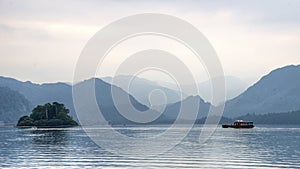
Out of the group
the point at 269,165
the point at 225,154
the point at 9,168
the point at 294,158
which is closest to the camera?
the point at 9,168

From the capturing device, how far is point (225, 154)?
114 m

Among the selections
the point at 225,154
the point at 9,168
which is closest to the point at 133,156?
→ the point at 225,154

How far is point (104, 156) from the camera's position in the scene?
109 meters

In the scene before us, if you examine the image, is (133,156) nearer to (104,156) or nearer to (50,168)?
(104,156)

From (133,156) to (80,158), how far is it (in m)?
11.5

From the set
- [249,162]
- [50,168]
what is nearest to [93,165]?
[50,168]

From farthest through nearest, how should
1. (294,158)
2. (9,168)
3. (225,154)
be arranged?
(225,154) < (294,158) < (9,168)

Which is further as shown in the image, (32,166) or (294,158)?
(294,158)

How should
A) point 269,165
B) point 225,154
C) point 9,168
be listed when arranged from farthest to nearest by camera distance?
1. point 225,154
2. point 269,165
3. point 9,168

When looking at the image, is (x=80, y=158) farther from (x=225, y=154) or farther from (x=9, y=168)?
(x=225, y=154)

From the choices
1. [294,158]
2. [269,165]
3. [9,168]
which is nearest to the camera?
[9,168]

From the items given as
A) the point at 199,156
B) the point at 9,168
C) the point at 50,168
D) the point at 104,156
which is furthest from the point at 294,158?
the point at 9,168

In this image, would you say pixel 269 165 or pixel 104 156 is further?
pixel 104 156

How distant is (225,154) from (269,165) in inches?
846
